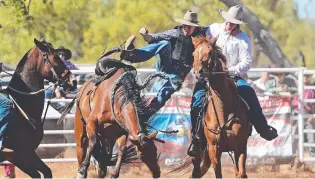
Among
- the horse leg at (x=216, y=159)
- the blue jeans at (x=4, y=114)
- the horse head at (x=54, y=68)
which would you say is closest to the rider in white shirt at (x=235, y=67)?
the horse leg at (x=216, y=159)

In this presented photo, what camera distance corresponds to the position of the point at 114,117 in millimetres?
10102

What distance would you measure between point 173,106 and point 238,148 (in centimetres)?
440

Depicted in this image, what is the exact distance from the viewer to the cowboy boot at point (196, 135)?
1059 centimetres

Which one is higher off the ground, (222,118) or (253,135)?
(222,118)

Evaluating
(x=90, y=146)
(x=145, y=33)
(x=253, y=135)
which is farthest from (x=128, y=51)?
Result: (x=253, y=135)

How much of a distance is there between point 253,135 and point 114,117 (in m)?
4.89

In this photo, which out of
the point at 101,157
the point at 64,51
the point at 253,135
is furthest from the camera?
the point at 253,135

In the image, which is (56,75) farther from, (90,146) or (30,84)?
(90,146)


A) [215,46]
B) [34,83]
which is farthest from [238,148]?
[34,83]

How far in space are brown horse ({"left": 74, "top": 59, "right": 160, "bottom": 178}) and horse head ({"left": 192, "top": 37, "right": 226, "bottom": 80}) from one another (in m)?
0.88

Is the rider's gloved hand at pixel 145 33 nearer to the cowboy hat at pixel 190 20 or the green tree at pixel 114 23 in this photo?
the cowboy hat at pixel 190 20

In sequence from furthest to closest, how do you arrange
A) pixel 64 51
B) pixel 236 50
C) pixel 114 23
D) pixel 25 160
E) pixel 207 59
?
pixel 114 23 < pixel 64 51 < pixel 236 50 < pixel 25 160 < pixel 207 59

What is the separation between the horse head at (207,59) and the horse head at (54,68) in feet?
5.26

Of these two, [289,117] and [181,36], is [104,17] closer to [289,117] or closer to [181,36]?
[289,117]
